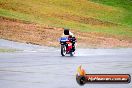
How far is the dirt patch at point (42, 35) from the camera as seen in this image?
130 feet

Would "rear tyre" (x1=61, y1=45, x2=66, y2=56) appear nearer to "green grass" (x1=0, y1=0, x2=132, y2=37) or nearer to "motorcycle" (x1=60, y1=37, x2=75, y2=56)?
"motorcycle" (x1=60, y1=37, x2=75, y2=56)

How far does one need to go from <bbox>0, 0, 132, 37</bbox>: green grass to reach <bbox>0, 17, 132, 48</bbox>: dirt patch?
3.49 metres

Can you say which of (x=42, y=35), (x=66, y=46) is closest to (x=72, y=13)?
(x=42, y=35)

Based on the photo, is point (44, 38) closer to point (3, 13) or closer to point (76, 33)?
point (76, 33)

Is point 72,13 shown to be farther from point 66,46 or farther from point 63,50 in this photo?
point 63,50

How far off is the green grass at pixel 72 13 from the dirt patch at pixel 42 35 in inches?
137

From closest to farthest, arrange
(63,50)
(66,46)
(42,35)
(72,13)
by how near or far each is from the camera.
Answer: (63,50) < (66,46) < (42,35) < (72,13)

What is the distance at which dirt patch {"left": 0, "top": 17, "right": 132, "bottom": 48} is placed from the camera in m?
39.6

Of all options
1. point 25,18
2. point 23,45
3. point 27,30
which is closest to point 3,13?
point 25,18

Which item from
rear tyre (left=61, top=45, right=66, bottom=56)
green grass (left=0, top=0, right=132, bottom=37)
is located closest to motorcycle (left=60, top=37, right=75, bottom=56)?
rear tyre (left=61, top=45, right=66, bottom=56)

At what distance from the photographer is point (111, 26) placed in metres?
62.1

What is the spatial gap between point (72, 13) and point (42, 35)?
66.3 feet

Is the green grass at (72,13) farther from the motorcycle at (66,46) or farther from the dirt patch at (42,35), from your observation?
the motorcycle at (66,46)

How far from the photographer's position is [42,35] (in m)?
44.0
